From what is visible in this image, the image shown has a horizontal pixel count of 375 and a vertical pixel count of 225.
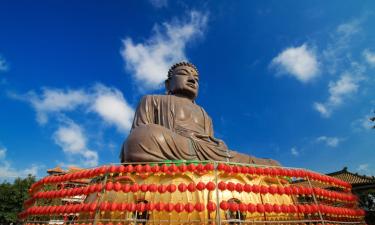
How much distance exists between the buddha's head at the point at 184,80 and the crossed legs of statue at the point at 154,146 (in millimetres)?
3742

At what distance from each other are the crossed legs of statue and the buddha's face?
147 inches

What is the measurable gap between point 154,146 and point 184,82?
456 cm

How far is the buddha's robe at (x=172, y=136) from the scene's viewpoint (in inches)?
275

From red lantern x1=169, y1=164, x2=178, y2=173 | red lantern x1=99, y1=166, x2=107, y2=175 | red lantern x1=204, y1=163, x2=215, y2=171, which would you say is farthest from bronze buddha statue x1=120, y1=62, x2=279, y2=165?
red lantern x1=204, y1=163, x2=215, y2=171

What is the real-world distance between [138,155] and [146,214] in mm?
1567

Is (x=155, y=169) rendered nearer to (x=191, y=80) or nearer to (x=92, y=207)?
(x=92, y=207)

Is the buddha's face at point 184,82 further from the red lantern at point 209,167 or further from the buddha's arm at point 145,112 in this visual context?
the red lantern at point 209,167

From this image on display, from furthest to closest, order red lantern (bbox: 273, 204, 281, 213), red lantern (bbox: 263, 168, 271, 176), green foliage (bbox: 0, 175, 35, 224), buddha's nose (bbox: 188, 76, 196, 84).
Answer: green foliage (bbox: 0, 175, 35, 224)
buddha's nose (bbox: 188, 76, 196, 84)
red lantern (bbox: 263, 168, 271, 176)
red lantern (bbox: 273, 204, 281, 213)

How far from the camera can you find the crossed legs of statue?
6875 millimetres

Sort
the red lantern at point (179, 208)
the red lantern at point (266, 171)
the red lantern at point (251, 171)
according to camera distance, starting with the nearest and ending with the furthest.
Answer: the red lantern at point (179, 208) < the red lantern at point (251, 171) < the red lantern at point (266, 171)

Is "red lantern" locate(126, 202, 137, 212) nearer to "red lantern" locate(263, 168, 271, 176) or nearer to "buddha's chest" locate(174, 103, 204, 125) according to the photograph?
"red lantern" locate(263, 168, 271, 176)

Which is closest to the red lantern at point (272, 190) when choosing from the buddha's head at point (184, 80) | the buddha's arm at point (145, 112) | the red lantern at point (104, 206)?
the red lantern at point (104, 206)

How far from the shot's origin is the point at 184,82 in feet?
36.1

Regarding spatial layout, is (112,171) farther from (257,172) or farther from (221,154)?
(221,154)
